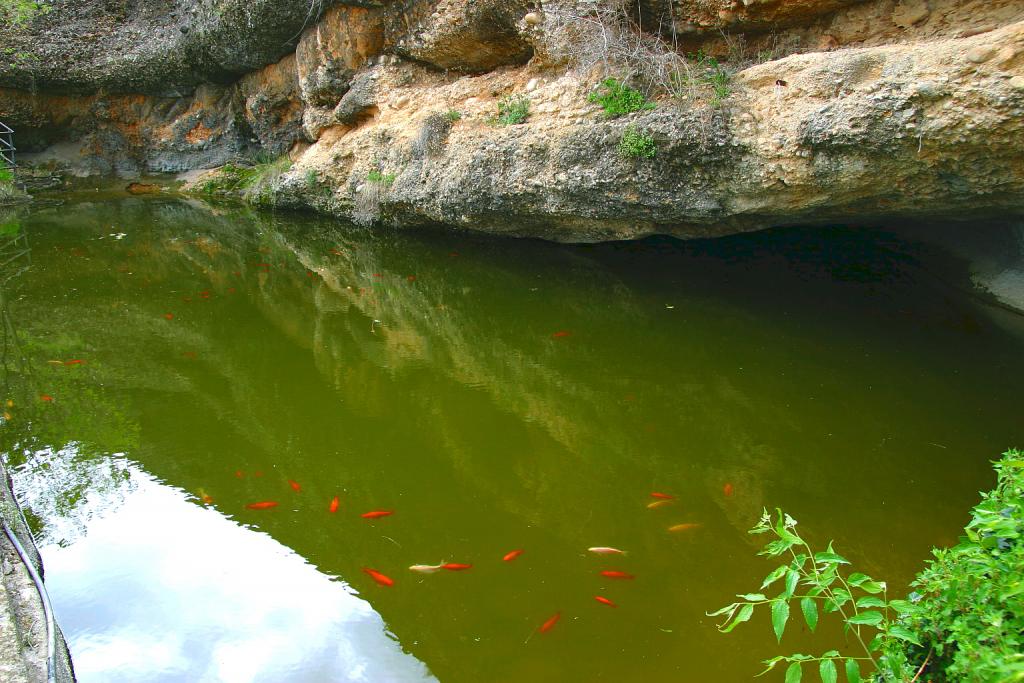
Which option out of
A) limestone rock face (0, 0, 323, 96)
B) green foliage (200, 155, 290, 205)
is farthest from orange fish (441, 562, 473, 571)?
limestone rock face (0, 0, 323, 96)

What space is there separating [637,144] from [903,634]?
5.42 metres

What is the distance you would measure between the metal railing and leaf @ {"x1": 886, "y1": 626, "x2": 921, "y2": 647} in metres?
16.8

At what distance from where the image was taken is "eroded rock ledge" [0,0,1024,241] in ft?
17.4

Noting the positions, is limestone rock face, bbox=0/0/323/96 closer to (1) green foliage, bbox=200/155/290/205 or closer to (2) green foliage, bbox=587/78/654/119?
(1) green foliage, bbox=200/155/290/205

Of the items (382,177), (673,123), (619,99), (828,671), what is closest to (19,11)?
(382,177)

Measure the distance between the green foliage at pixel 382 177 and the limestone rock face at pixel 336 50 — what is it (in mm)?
1922

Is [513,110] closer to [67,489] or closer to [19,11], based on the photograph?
[67,489]

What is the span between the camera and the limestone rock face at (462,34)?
8.73m

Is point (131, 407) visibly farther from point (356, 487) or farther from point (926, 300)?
point (926, 300)

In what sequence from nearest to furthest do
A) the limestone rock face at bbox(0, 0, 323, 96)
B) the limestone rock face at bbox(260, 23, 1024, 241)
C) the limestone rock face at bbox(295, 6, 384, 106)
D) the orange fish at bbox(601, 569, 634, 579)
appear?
1. the orange fish at bbox(601, 569, 634, 579)
2. the limestone rock face at bbox(260, 23, 1024, 241)
3. the limestone rock face at bbox(295, 6, 384, 106)
4. the limestone rock face at bbox(0, 0, 323, 96)

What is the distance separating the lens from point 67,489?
452 centimetres

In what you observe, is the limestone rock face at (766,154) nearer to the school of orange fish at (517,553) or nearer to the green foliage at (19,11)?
the school of orange fish at (517,553)

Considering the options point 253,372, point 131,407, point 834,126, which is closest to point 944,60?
point 834,126

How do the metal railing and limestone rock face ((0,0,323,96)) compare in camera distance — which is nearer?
limestone rock face ((0,0,323,96))
